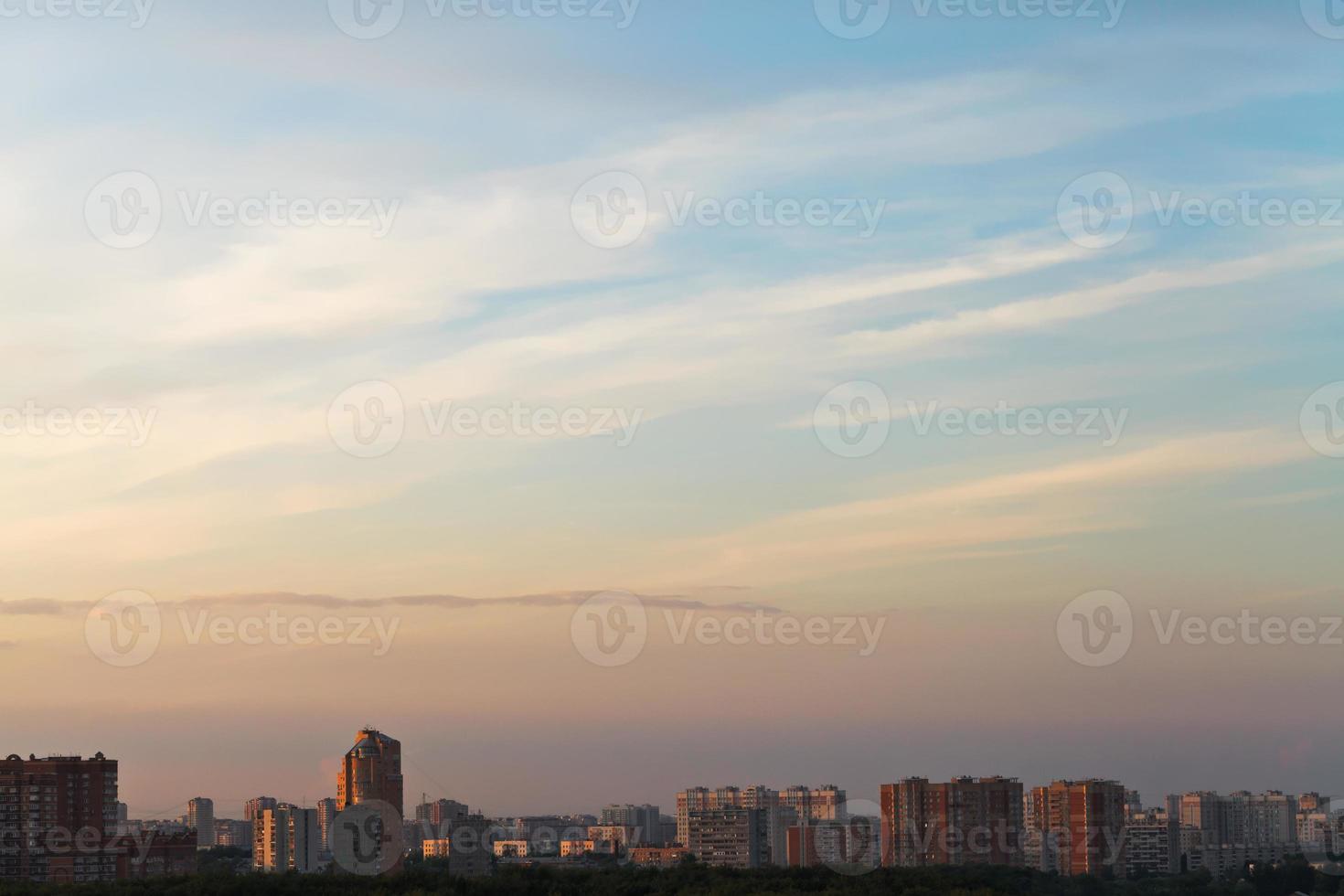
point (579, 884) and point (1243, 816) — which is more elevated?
point (579, 884)

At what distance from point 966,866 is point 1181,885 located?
18.9 metres

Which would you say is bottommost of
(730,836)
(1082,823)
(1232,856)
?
(1232,856)

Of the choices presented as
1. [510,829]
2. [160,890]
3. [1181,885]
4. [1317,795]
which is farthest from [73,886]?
[1317,795]

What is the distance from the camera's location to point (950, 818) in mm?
65125

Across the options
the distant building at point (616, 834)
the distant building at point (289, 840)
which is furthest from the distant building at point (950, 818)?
the distant building at point (616, 834)

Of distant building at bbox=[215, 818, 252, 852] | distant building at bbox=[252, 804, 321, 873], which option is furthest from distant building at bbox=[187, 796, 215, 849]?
distant building at bbox=[252, 804, 321, 873]

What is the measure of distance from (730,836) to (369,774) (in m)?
27.1

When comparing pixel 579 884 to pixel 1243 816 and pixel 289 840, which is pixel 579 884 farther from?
pixel 1243 816

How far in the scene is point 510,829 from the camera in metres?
105

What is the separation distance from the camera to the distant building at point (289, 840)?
6259 centimetres

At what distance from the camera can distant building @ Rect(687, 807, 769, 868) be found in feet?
245

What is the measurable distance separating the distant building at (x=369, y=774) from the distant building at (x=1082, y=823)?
94.3ft

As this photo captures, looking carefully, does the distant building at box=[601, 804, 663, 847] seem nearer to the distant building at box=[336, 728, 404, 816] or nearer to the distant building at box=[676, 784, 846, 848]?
the distant building at box=[676, 784, 846, 848]

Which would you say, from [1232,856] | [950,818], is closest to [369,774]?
[950,818]
